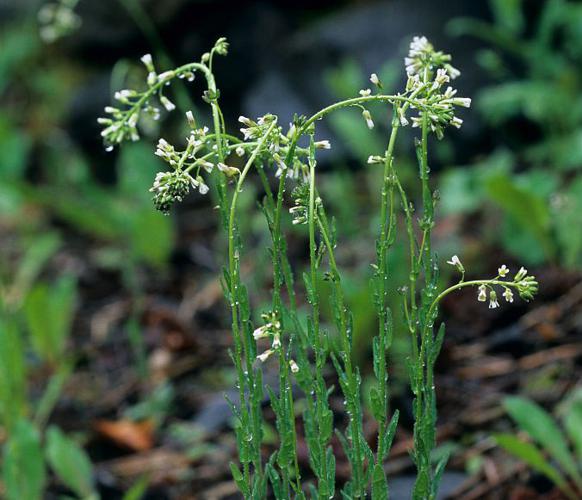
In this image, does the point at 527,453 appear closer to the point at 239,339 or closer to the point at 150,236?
the point at 239,339

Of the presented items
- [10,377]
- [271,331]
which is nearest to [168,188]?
[271,331]

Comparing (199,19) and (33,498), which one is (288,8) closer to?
(199,19)

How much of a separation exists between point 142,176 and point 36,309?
1172mm

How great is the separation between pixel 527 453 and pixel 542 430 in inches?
6.1

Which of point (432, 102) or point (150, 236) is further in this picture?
point (150, 236)

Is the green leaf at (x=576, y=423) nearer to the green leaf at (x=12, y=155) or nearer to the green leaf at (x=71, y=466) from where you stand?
the green leaf at (x=71, y=466)

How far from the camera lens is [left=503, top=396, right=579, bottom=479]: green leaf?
2.08m

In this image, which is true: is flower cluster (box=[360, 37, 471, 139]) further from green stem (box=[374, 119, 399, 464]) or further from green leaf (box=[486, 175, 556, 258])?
green leaf (box=[486, 175, 556, 258])

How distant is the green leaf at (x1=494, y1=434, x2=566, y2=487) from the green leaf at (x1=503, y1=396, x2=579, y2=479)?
0.14 ft

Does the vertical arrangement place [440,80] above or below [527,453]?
above

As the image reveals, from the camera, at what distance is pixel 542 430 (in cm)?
209

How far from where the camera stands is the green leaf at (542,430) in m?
2.08

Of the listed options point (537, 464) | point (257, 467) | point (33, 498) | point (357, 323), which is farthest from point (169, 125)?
point (257, 467)

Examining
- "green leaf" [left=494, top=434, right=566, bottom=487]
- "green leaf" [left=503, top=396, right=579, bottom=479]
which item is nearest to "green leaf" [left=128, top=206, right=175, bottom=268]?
"green leaf" [left=503, top=396, right=579, bottom=479]
